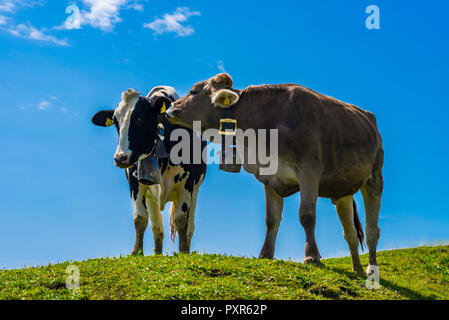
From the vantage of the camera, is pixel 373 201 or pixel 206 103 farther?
pixel 373 201

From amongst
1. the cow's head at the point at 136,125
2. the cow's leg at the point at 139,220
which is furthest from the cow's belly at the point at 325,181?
the cow's leg at the point at 139,220

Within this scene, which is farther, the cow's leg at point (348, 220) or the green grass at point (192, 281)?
the cow's leg at point (348, 220)

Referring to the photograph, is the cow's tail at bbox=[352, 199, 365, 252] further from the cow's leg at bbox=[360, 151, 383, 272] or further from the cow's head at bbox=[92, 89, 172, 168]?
the cow's head at bbox=[92, 89, 172, 168]

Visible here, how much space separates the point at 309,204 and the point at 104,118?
638 cm

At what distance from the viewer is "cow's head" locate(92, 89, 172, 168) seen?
1266 centimetres

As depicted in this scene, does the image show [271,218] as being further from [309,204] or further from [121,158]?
[121,158]

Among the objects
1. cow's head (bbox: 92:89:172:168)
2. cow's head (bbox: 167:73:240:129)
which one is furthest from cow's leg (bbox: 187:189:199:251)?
cow's head (bbox: 167:73:240:129)

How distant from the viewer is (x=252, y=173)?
467 inches

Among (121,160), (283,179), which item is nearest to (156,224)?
(121,160)

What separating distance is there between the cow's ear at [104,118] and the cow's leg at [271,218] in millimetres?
4865

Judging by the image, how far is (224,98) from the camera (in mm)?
11953

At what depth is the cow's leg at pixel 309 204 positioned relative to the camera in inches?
423

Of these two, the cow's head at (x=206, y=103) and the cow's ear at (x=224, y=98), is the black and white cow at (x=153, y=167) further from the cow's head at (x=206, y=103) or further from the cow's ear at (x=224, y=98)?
the cow's ear at (x=224, y=98)
